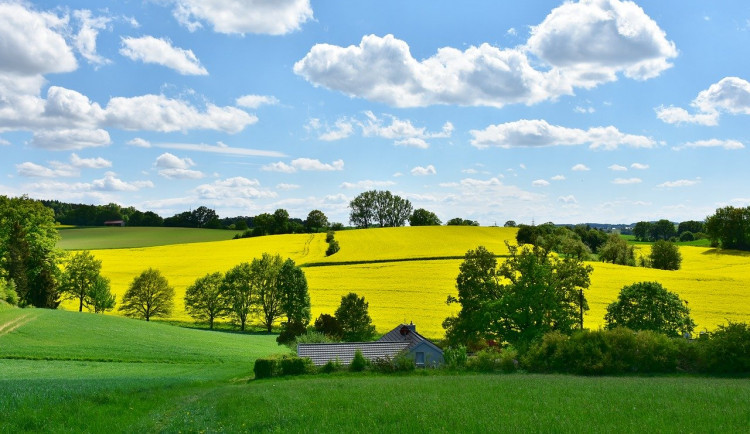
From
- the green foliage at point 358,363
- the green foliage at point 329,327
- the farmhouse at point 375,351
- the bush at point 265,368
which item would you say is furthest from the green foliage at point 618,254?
the bush at point 265,368

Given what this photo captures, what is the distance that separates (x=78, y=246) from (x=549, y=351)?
10585cm

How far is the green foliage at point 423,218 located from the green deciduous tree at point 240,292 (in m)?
91.0

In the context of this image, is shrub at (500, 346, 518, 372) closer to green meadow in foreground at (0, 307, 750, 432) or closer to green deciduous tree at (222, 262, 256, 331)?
green meadow in foreground at (0, 307, 750, 432)

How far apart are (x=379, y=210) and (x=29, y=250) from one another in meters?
102

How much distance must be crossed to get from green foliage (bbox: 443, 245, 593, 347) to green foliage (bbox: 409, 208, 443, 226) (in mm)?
109464

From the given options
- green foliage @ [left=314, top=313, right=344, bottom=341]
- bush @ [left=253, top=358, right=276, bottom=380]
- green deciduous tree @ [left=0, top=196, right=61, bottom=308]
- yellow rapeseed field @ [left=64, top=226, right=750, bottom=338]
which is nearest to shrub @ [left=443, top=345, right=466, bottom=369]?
bush @ [left=253, top=358, right=276, bottom=380]

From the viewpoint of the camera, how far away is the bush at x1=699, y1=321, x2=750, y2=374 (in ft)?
90.2

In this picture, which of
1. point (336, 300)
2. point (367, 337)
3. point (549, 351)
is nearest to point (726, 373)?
point (549, 351)

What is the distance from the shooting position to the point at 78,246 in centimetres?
11406

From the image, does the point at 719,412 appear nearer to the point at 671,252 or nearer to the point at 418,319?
the point at 418,319

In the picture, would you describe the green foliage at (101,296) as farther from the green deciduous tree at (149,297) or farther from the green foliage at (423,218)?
the green foliage at (423,218)

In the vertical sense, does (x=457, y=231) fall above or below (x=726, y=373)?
above

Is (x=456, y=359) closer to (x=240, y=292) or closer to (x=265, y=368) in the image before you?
(x=265, y=368)

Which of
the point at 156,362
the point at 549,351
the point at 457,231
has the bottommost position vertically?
the point at 156,362
